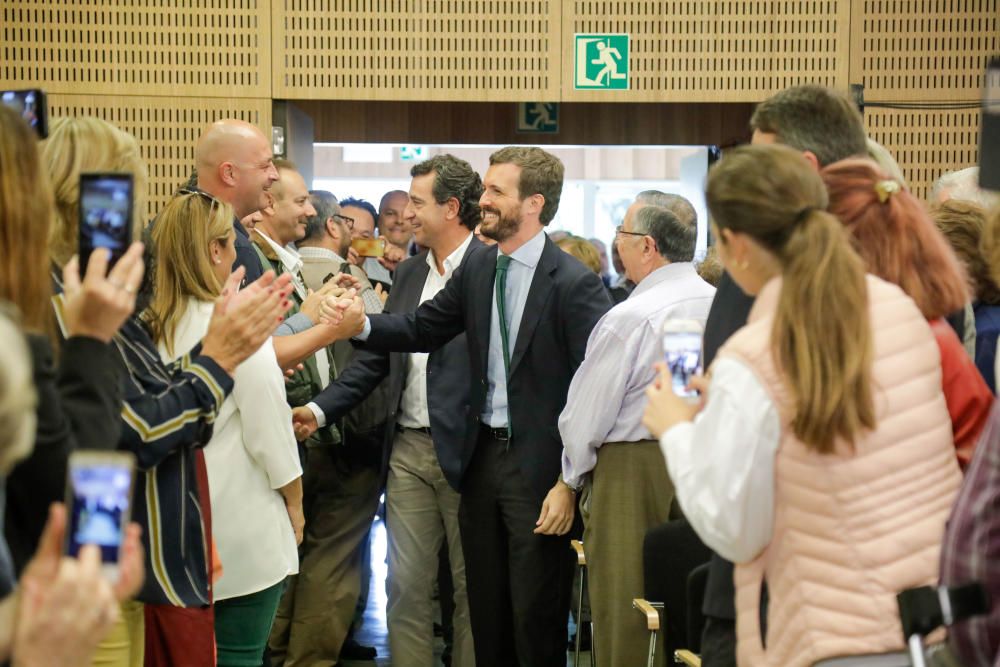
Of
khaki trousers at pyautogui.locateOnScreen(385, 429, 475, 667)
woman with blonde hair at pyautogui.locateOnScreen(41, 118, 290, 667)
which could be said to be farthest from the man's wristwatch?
woman with blonde hair at pyautogui.locateOnScreen(41, 118, 290, 667)

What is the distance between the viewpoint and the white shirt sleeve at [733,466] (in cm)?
216

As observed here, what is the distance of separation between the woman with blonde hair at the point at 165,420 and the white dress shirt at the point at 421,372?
1950 millimetres

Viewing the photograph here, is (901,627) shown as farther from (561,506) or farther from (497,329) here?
(497,329)

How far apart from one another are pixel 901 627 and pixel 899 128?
176 inches

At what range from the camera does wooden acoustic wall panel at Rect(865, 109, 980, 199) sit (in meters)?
6.17

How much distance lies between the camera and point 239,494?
11.2 feet

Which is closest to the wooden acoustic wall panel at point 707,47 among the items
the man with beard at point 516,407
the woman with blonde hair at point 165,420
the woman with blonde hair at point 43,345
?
the man with beard at point 516,407

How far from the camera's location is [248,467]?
11.3 ft

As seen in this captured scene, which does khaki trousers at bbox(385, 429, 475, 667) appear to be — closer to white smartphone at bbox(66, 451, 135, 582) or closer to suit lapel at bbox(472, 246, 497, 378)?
suit lapel at bbox(472, 246, 497, 378)

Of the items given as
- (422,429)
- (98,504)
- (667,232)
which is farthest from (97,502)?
(422,429)

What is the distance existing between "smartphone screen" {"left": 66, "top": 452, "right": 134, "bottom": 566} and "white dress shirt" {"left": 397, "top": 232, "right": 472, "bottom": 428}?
10.4 feet

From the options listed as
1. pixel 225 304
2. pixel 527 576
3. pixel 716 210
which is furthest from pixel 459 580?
pixel 716 210

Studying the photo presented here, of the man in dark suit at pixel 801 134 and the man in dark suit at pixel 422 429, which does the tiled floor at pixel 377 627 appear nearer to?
the man in dark suit at pixel 422 429

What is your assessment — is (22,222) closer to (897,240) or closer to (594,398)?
(897,240)
